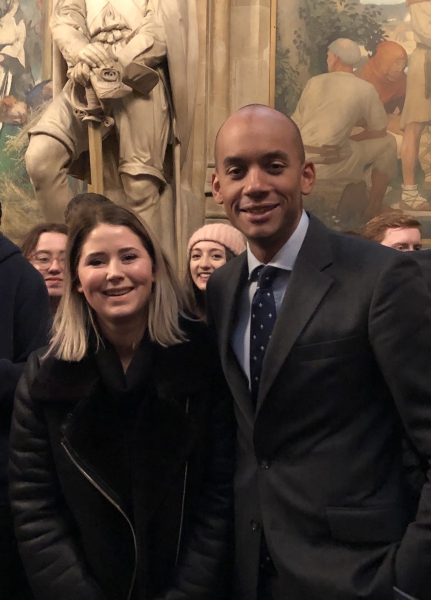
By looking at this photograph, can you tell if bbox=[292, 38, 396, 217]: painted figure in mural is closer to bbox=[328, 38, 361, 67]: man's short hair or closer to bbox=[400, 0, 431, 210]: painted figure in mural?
bbox=[328, 38, 361, 67]: man's short hair

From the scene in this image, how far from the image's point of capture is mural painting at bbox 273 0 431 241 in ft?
26.5

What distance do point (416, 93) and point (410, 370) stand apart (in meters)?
7.71

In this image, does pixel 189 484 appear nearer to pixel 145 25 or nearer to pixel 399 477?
pixel 399 477

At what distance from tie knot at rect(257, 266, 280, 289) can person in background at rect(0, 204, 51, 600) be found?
2.62ft

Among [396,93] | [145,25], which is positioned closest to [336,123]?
[396,93]

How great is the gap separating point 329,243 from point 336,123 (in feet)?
23.1

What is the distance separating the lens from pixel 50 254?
308 cm

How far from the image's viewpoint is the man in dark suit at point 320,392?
135 centimetres

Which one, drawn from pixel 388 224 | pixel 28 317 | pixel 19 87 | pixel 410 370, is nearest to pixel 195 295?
pixel 388 224

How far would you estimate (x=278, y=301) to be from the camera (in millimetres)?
1562

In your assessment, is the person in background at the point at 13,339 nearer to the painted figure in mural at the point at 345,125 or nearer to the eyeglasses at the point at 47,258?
the eyeglasses at the point at 47,258

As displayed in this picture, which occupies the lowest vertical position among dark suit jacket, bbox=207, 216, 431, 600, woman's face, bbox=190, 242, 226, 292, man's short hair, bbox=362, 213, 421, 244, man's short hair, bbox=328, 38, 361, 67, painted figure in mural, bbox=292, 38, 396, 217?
dark suit jacket, bbox=207, 216, 431, 600

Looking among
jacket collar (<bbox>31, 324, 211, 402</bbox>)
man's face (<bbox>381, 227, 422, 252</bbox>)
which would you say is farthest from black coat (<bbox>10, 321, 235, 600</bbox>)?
man's face (<bbox>381, 227, 422, 252</bbox>)

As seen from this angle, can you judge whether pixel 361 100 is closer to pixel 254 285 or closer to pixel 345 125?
pixel 345 125
